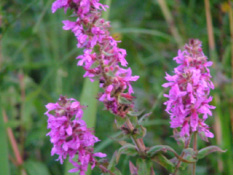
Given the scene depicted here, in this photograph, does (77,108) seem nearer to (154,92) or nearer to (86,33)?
(86,33)

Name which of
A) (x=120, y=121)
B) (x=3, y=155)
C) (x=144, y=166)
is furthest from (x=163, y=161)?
(x=3, y=155)

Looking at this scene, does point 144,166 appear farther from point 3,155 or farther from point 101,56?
point 3,155

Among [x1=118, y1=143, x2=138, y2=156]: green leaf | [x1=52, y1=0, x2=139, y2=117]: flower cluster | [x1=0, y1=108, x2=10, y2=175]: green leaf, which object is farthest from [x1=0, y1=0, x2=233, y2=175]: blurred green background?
[x1=52, y1=0, x2=139, y2=117]: flower cluster

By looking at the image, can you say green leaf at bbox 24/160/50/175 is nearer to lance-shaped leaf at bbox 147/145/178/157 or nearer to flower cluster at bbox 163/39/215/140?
lance-shaped leaf at bbox 147/145/178/157

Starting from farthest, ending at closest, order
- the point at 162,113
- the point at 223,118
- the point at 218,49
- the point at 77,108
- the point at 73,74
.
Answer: the point at 73,74, the point at 218,49, the point at 162,113, the point at 223,118, the point at 77,108

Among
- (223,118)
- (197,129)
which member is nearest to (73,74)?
(223,118)

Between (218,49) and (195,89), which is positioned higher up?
(218,49)

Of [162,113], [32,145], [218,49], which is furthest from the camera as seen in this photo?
[218,49]
